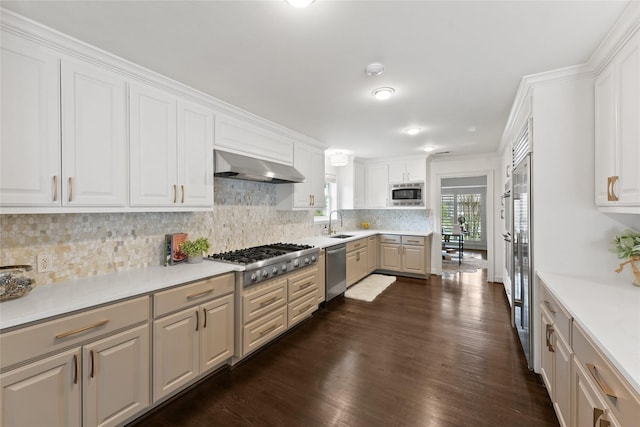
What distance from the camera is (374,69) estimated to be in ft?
6.50

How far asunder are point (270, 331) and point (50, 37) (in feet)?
8.97

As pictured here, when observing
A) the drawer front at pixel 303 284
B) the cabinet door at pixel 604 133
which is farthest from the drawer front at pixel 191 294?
the cabinet door at pixel 604 133

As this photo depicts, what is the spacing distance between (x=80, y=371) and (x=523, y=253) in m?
3.36

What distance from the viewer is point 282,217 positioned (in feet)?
13.1

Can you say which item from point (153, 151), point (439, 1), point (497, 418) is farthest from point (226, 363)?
point (439, 1)

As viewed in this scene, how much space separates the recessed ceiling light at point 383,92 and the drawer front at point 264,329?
2337 millimetres

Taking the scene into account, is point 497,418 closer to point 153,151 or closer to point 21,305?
point 21,305

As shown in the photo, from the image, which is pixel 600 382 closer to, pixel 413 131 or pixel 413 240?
pixel 413 131

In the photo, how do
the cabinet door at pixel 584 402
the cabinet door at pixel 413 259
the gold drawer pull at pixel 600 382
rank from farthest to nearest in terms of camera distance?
1. the cabinet door at pixel 413 259
2. the cabinet door at pixel 584 402
3. the gold drawer pull at pixel 600 382

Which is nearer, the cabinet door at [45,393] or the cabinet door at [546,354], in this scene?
the cabinet door at [45,393]

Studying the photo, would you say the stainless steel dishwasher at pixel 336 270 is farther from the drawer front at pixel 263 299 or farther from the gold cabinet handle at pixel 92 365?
the gold cabinet handle at pixel 92 365

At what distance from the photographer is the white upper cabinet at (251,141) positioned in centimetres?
272

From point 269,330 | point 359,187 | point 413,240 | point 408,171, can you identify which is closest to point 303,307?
point 269,330

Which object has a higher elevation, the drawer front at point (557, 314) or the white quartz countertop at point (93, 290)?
the white quartz countertop at point (93, 290)
